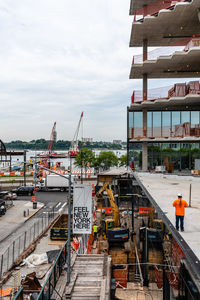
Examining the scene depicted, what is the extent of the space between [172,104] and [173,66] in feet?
15.1

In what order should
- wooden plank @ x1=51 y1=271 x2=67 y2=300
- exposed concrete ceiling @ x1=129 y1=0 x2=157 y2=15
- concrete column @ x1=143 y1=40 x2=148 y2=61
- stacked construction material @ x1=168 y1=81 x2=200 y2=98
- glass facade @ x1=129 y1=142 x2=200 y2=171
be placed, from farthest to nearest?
1. glass facade @ x1=129 y1=142 x2=200 y2=171
2. concrete column @ x1=143 y1=40 x2=148 y2=61
3. exposed concrete ceiling @ x1=129 y1=0 x2=157 y2=15
4. stacked construction material @ x1=168 y1=81 x2=200 y2=98
5. wooden plank @ x1=51 y1=271 x2=67 y2=300

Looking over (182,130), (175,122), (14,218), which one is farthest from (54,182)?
(182,130)

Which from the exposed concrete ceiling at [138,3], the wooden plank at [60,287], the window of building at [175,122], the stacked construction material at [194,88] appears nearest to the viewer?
→ the wooden plank at [60,287]

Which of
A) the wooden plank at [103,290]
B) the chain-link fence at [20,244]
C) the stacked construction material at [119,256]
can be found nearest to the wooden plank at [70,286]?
the wooden plank at [103,290]

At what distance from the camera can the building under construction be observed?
88.2ft

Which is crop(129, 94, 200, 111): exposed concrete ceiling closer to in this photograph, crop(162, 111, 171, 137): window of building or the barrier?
crop(162, 111, 171, 137): window of building

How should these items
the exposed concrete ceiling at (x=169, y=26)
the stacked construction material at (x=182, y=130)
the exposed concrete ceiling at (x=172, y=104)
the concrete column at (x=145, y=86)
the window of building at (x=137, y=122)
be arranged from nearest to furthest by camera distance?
the exposed concrete ceiling at (x=169, y=26)
the exposed concrete ceiling at (x=172, y=104)
the stacked construction material at (x=182, y=130)
the concrete column at (x=145, y=86)
the window of building at (x=137, y=122)

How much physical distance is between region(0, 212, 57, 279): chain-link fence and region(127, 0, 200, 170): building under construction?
1427cm

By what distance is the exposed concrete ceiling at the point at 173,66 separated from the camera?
88.7 feet

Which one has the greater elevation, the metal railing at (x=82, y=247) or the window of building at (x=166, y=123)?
the window of building at (x=166, y=123)

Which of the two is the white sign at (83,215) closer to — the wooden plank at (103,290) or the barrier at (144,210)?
the wooden plank at (103,290)

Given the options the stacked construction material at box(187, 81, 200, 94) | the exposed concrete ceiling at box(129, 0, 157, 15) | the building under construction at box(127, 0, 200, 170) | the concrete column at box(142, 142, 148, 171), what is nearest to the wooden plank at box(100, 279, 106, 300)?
the building under construction at box(127, 0, 200, 170)

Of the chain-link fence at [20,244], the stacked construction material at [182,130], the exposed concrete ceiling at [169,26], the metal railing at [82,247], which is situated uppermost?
the exposed concrete ceiling at [169,26]

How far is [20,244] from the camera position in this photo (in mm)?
22016
